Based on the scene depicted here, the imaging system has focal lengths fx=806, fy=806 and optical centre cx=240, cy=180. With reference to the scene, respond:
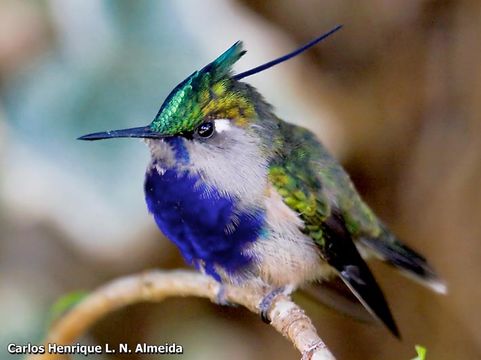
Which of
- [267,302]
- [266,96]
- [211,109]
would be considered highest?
[266,96]

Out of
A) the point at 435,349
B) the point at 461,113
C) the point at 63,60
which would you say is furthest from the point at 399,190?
the point at 63,60

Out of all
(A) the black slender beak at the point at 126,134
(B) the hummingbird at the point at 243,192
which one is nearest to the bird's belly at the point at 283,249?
(B) the hummingbird at the point at 243,192

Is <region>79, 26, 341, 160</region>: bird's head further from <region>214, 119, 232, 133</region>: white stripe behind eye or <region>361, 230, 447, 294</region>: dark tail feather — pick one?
<region>361, 230, 447, 294</region>: dark tail feather

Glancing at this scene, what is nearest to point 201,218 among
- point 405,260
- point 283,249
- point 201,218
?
point 201,218

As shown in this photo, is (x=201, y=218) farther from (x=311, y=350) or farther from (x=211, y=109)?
(x=311, y=350)

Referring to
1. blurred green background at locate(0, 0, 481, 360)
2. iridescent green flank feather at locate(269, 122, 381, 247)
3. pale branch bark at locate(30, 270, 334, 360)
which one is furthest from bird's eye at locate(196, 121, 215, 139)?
blurred green background at locate(0, 0, 481, 360)

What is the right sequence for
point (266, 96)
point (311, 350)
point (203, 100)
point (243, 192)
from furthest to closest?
point (266, 96) → point (243, 192) → point (203, 100) → point (311, 350)

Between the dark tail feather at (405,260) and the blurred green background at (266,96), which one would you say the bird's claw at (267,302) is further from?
the blurred green background at (266,96)
